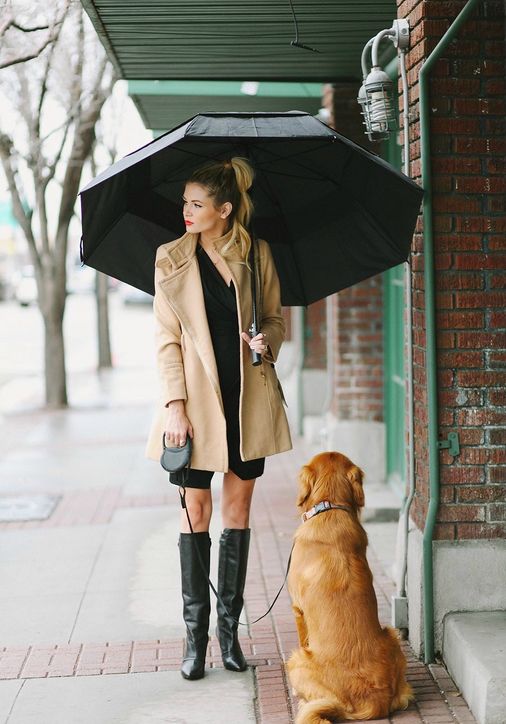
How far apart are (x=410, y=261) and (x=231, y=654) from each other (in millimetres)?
1969

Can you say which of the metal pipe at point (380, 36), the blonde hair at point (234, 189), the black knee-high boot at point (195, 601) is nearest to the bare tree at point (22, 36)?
the metal pipe at point (380, 36)

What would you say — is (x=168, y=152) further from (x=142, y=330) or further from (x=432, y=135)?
(x=142, y=330)

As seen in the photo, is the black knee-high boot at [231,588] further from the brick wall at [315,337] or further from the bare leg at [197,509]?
the brick wall at [315,337]

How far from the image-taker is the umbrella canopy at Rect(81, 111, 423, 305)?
4710 mm

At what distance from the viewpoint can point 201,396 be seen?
4.49 meters

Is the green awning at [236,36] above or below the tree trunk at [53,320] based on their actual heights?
above

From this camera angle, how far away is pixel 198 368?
4.49 m

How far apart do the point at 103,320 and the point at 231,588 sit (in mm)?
15205

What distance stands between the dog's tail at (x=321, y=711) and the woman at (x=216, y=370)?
0.78 metres

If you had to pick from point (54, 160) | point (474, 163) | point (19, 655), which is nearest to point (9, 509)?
point (19, 655)

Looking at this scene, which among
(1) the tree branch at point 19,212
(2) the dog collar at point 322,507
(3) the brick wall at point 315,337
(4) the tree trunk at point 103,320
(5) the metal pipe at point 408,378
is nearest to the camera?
(2) the dog collar at point 322,507

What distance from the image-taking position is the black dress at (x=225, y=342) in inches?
179

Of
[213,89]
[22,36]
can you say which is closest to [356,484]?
[213,89]

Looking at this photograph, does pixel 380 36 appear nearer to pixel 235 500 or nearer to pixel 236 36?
pixel 236 36
